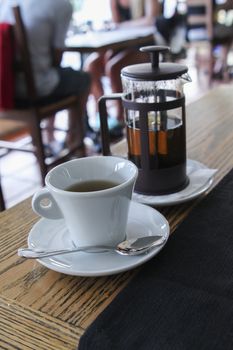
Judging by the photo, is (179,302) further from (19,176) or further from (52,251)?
(19,176)

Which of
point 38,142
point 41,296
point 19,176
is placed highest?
point 41,296

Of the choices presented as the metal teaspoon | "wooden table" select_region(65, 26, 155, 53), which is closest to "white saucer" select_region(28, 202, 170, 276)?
the metal teaspoon

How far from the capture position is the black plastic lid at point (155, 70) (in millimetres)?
537

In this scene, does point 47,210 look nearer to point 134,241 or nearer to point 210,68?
point 134,241

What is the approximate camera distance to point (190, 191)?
596 millimetres

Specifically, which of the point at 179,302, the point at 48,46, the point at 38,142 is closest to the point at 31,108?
the point at 38,142

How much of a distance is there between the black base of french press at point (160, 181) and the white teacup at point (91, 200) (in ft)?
0.29

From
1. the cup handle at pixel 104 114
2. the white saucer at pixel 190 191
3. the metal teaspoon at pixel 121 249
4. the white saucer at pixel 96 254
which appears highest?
the cup handle at pixel 104 114

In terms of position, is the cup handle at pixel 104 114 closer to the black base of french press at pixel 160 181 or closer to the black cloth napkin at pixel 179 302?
the black base of french press at pixel 160 181

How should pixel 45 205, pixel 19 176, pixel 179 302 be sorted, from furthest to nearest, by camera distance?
pixel 19 176 < pixel 45 205 < pixel 179 302

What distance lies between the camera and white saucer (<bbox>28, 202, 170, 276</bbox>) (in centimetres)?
44

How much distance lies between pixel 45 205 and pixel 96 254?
0.28 feet

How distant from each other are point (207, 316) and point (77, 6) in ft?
12.5

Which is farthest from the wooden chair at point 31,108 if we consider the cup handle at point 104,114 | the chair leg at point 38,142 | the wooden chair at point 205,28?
the wooden chair at point 205,28
